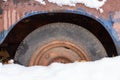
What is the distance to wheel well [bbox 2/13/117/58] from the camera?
4.33 m

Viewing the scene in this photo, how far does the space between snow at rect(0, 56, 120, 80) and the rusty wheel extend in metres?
0.41

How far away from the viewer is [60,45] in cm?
A: 434

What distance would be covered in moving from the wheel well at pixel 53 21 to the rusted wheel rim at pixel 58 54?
243mm

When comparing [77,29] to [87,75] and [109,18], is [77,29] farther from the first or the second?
[87,75]

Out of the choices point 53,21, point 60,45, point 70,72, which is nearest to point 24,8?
point 53,21

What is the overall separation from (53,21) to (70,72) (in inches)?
30.5

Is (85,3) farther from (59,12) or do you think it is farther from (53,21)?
(53,21)

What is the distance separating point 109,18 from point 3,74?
4.01 feet

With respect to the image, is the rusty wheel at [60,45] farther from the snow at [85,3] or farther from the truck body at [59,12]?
the snow at [85,3]

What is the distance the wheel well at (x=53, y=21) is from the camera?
433 cm

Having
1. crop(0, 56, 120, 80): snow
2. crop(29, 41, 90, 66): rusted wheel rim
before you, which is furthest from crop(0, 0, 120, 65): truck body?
crop(0, 56, 120, 80): snow

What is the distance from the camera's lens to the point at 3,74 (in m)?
3.80

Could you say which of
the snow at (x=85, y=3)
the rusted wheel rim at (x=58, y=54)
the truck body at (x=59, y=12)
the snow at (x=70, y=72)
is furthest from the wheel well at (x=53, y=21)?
the snow at (x=70, y=72)

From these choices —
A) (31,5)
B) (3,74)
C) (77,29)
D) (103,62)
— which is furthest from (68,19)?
(3,74)
